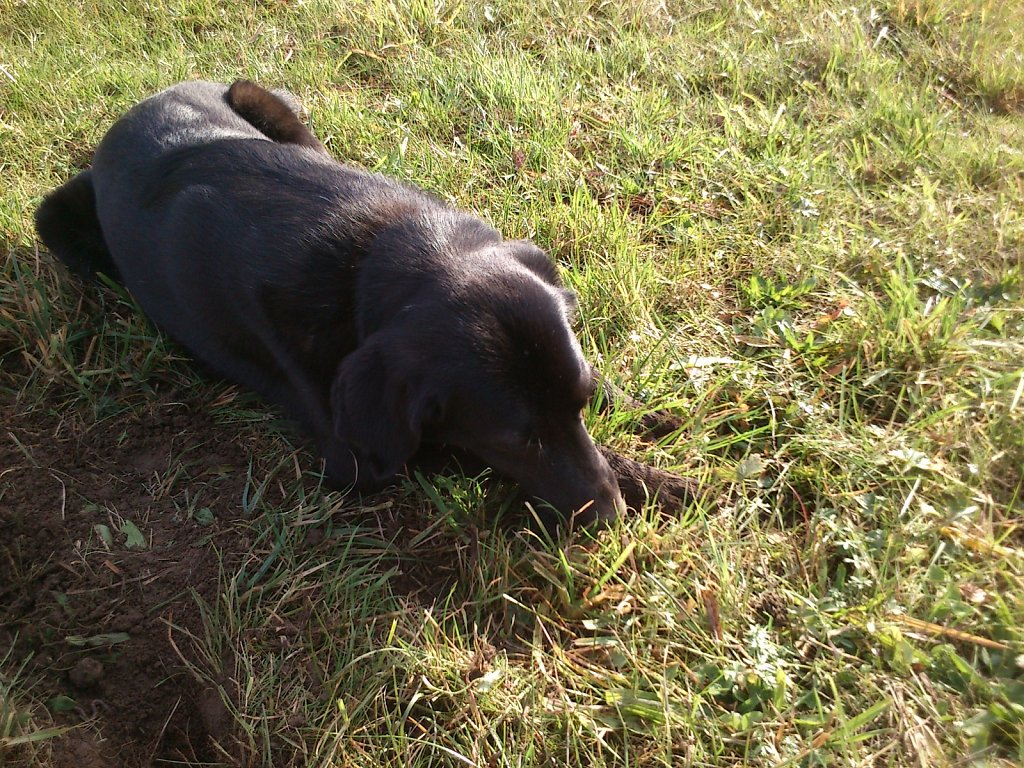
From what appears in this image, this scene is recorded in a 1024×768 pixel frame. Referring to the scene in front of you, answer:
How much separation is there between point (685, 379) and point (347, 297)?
4.08ft

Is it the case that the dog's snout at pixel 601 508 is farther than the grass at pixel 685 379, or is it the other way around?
the dog's snout at pixel 601 508

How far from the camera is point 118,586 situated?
7.86 ft

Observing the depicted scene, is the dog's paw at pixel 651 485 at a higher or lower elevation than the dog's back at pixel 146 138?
lower

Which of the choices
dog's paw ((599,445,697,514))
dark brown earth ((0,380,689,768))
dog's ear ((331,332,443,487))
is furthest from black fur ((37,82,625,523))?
dark brown earth ((0,380,689,768))

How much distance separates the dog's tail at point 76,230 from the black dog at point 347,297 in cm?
1

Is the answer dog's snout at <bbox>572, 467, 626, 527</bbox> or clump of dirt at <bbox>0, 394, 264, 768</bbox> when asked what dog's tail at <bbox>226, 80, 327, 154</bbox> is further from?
dog's snout at <bbox>572, 467, 626, 527</bbox>

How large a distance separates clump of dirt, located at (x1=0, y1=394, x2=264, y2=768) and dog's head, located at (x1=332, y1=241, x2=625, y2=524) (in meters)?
0.76

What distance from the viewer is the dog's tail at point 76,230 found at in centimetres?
332

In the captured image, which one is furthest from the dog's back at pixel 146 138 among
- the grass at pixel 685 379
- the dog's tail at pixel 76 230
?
the grass at pixel 685 379

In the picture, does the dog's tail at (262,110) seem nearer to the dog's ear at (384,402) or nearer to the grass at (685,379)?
the grass at (685,379)

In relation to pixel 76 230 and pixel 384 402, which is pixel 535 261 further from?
pixel 76 230

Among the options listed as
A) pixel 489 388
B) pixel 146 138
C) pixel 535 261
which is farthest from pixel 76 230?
pixel 489 388

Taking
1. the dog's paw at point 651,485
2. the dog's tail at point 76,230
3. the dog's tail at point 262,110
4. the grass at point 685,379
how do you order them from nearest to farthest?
the grass at point 685,379
the dog's paw at point 651,485
the dog's tail at point 76,230
the dog's tail at point 262,110

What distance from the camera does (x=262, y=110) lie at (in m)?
3.51
